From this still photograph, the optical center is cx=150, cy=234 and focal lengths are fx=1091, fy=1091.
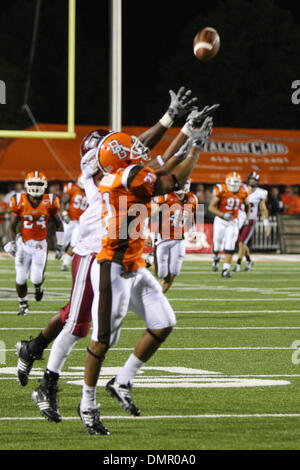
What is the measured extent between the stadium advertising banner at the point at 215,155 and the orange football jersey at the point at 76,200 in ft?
26.5

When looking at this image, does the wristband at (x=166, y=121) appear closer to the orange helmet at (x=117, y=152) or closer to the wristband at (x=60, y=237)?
the orange helmet at (x=117, y=152)

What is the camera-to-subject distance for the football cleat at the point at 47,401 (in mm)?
6359

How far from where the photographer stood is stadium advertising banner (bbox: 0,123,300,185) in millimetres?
28391

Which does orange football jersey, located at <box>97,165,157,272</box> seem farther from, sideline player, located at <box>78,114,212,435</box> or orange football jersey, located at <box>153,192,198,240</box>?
orange football jersey, located at <box>153,192,198,240</box>

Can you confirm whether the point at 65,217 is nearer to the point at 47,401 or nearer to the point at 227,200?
the point at 227,200

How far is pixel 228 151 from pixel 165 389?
920 inches

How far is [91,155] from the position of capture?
695 centimetres

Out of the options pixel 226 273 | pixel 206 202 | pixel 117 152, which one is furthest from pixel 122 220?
pixel 206 202

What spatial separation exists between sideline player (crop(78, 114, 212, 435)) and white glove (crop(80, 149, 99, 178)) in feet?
1.77

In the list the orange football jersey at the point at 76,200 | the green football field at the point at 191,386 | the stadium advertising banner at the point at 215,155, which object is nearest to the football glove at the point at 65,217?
the orange football jersey at the point at 76,200

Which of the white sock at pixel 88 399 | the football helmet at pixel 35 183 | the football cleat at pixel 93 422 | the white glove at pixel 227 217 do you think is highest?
the football helmet at pixel 35 183

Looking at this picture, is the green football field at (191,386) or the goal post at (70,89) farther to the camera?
the goal post at (70,89)

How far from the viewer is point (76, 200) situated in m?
19.9

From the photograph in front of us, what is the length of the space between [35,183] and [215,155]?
1769cm
